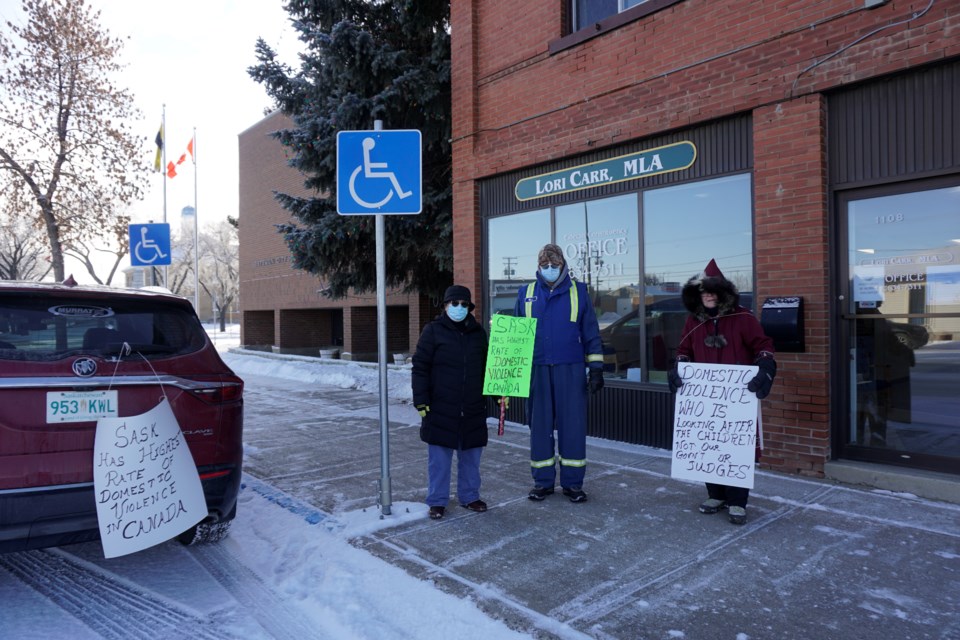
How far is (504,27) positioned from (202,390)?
6.81 m

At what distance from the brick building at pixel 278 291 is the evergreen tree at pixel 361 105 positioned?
8331 mm

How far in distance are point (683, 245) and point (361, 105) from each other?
555 centimetres

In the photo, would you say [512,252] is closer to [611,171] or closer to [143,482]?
[611,171]

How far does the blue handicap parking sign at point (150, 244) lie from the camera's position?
10.1m

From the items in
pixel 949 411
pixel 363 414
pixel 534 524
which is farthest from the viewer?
pixel 363 414

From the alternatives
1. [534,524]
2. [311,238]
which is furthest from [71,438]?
[311,238]

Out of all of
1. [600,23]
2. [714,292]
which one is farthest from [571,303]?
[600,23]

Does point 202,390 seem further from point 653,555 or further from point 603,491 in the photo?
point 603,491

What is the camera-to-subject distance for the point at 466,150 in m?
9.14

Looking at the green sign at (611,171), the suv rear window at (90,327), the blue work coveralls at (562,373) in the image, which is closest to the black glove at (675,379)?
the blue work coveralls at (562,373)

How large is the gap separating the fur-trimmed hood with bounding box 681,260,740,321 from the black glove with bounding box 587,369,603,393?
0.85 metres

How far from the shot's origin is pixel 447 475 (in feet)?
15.7

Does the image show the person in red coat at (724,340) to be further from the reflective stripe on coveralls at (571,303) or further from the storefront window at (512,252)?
the storefront window at (512,252)

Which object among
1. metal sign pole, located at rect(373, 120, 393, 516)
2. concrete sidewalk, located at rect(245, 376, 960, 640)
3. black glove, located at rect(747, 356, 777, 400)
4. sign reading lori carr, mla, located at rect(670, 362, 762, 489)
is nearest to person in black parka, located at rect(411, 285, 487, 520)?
metal sign pole, located at rect(373, 120, 393, 516)
